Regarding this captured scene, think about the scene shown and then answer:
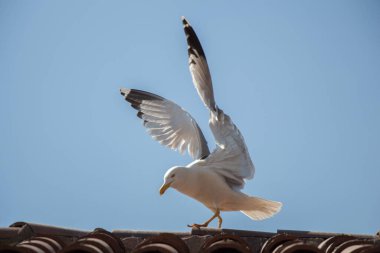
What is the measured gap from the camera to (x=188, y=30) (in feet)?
23.6

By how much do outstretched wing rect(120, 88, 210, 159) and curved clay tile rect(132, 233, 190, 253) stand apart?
10.5ft

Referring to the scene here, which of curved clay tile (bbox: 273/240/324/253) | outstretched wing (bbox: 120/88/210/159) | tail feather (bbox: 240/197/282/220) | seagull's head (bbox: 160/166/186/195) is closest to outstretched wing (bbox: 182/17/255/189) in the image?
tail feather (bbox: 240/197/282/220)

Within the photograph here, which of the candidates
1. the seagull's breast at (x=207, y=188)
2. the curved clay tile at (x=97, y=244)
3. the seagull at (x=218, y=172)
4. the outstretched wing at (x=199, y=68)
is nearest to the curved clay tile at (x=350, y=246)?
the curved clay tile at (x=97, y=244)

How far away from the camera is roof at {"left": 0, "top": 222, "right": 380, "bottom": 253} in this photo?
10.2 ft

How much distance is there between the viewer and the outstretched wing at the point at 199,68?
6.32 meters

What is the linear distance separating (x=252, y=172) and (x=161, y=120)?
1391 millimetres

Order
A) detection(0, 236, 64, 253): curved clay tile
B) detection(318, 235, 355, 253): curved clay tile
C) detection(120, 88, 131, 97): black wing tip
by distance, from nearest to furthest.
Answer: detection(0, 236, 64, 253): curved clay tile < detection(318, 235, 355, 253): curved clay tile < detection(120, 88, 131, 97): black wing tip

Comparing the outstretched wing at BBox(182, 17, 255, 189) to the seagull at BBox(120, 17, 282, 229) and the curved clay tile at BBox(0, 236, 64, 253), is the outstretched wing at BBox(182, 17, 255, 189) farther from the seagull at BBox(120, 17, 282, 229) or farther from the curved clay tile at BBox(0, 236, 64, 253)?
the curved clay tile at BBox(0, 236, 64, 253)

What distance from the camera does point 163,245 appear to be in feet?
10.6

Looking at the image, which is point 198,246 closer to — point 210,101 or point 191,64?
point 210,101

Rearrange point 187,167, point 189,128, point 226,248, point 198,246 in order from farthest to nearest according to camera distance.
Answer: point 189,128, point 187,167, point 198,246, point 226,248

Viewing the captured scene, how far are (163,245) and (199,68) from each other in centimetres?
369

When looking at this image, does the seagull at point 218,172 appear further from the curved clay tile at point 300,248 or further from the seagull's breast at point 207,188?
the curved clay tile at point 300,248

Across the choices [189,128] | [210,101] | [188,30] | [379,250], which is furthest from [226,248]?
[188,30]
